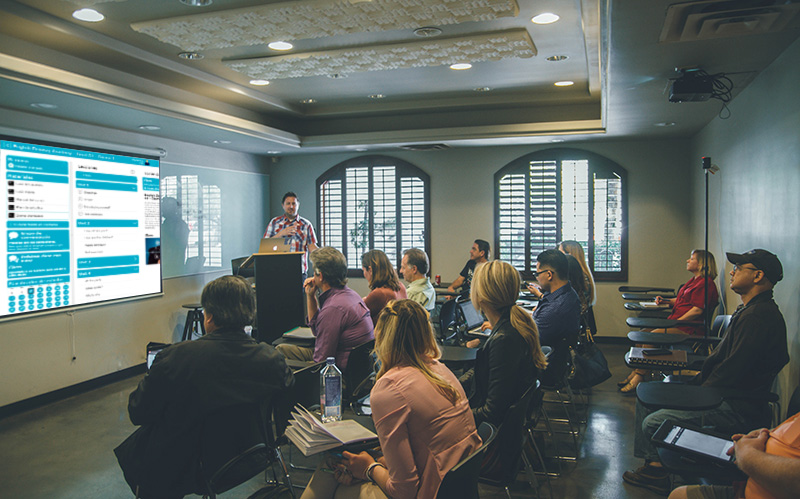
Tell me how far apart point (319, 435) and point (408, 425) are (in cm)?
34

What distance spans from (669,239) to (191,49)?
615 centimetres

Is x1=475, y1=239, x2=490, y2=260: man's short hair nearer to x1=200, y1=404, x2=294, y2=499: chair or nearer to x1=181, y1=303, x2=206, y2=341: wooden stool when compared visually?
x1=181, y1=303, x2=206, y2=341: wooden stool

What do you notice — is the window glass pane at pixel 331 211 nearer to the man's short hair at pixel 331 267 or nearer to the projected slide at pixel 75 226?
the projected slide at pixel 75 226

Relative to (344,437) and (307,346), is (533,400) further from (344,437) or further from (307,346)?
(307,346)

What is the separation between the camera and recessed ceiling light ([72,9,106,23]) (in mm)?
3744

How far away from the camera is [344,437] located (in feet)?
6.80

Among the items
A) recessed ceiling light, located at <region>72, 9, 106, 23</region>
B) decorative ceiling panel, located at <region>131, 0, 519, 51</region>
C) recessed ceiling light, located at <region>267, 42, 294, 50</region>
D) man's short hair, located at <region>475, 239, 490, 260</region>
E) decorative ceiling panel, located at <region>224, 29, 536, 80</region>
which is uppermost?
recessed ceiling light, located at <region>267, 42, 294, 50</region>

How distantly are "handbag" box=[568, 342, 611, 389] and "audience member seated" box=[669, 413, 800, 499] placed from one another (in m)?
1.96

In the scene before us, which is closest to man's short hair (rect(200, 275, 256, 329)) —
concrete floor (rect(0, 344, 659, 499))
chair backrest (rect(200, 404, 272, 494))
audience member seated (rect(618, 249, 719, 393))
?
chair backrest (rect(200, 404, 272, 494))

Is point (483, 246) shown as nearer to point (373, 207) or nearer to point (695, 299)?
point (373, 207)

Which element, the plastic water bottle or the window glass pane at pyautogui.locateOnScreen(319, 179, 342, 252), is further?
the window glass pane at pyautogui.locateOnScreen(319, 179, 342, 252)

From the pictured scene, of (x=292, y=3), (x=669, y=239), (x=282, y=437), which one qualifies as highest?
(x=292, y=3)

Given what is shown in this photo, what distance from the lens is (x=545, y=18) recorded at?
3963mm

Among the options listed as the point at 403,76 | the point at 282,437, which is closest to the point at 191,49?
the point at 403,76
